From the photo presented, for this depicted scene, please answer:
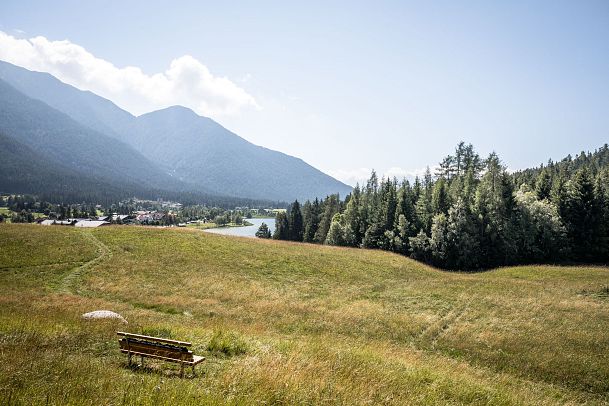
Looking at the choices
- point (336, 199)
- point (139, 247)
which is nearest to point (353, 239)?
point (336, 199)

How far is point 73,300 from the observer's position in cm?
2269

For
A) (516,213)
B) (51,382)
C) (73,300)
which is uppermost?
(516,213)

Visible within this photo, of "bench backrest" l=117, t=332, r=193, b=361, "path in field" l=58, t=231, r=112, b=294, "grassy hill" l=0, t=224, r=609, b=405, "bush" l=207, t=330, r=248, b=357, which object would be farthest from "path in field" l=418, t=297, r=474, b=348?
"path in field" l=58, t=231, r=112, b=294

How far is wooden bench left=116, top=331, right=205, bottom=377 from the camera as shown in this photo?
1052 centimetres

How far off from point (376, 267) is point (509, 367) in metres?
29.0

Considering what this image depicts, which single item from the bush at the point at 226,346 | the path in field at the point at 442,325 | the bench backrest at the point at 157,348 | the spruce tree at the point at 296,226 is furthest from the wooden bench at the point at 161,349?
the spruce tree at the point at 296,226

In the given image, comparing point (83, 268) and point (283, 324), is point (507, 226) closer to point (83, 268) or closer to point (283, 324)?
point (283, 324)

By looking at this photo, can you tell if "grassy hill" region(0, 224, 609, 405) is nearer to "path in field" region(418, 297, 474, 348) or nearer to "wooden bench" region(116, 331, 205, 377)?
"path in field" region(418, 297, 474, 348)

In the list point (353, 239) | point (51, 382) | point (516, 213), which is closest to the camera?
point (51, 382)

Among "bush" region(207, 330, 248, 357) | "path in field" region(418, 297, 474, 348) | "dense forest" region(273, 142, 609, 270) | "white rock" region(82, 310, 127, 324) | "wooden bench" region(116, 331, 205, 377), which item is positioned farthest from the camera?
"dense forest" region(273, 142, 609, 270)

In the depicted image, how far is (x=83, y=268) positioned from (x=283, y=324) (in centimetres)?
2269

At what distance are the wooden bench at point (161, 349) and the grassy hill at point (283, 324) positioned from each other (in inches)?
17.1

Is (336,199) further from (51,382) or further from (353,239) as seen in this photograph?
(51,382)

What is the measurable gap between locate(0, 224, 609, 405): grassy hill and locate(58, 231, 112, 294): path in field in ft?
0.70
